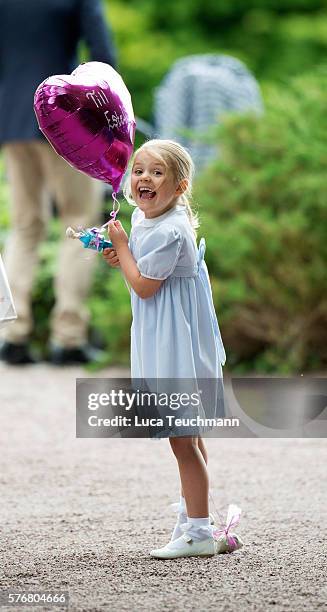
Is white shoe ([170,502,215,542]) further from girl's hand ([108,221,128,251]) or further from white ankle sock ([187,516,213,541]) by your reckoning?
girl's hand ([108,221,128,251])

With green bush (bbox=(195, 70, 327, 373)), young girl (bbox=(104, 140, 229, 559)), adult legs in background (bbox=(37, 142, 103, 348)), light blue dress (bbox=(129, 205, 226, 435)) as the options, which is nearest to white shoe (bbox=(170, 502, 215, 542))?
young girl (bbox=(104, 140, 229, 559))

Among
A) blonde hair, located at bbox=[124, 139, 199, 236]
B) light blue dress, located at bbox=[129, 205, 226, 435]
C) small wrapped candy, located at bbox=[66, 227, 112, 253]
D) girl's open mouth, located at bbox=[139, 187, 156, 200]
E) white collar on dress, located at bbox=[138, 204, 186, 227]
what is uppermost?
blonde hair, located at bbox=[124, 139, 199, 236]

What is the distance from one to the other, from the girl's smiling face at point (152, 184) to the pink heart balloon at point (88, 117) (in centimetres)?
8

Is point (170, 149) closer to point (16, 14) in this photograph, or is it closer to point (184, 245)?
point (184, 245)

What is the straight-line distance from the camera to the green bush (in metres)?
6.82

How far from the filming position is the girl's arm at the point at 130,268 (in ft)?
10.7

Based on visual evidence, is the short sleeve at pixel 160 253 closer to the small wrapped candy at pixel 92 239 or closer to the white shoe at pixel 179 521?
the small wrapped candy at pixel 92 239

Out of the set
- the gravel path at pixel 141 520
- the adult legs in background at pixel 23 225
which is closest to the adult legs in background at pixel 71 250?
the adult legs in background at pixel 23 225

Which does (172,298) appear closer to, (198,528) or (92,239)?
(92,239)

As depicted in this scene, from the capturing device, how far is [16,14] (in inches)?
287

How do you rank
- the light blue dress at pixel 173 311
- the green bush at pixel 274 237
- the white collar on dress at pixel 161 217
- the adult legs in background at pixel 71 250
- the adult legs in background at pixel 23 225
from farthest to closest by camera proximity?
the adult legs in background at pixel 23 225 < the adult legs in background at pixel 71 250 < the green bush at pixel 274 237 < the white collar on dress at pixel 161 217 < the light blue dress at pixel 173 311

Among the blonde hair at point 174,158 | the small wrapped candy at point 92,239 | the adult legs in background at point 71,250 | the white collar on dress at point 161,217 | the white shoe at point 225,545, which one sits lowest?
the adult legs in background at point 71,250

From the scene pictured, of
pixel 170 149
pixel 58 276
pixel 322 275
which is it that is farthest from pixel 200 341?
pixel 58 276

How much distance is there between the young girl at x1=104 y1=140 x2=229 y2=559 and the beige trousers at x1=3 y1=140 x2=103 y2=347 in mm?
3951
